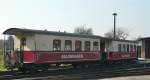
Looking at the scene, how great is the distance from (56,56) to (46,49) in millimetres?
1219

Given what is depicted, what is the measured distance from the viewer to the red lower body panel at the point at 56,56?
22.8m

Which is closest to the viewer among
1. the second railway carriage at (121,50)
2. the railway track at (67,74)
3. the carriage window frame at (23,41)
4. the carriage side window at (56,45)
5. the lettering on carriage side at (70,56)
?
the railway track at (67,74)

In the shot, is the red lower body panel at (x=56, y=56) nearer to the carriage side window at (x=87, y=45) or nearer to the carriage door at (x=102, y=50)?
the carriage side window at (x=87, y=45)

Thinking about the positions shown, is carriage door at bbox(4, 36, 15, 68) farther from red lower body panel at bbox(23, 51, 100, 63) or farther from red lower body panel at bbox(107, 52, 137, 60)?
red lower body panel at bbox(107, 52, 137, 60)

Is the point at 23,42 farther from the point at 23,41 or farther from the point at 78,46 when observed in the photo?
the point at 78,46

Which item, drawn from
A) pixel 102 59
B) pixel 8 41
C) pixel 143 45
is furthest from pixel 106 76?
pixel 143 45

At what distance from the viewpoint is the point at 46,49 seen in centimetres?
2358

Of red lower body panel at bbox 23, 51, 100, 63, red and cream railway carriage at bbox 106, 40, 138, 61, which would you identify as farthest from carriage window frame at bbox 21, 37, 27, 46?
red and cream railway carriage at bbox 106, 40, 138, 61

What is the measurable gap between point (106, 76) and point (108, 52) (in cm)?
1215

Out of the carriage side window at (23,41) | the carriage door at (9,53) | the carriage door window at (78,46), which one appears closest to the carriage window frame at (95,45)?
the carriage door window at (78,46)

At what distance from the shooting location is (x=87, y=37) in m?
27.9

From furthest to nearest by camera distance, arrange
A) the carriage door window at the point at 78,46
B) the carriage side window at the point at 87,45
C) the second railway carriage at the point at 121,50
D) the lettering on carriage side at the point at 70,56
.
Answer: the second railway carriage at the point at 121,50 → the carriage side window at the point at 87,45 → the carriage door window at the point at 78,46 → the lettering on carriage side at the point at 70,56

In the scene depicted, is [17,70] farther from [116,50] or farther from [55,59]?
[116,50]

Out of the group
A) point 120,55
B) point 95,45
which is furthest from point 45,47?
point 120,55
